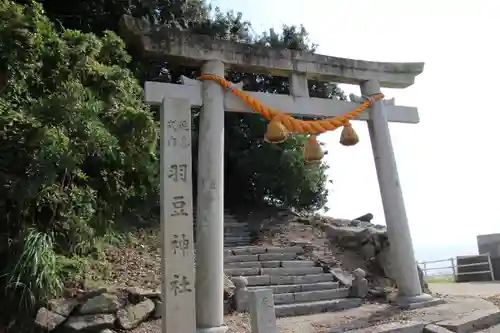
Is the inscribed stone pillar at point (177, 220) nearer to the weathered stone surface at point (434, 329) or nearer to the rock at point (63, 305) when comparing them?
the rock at point (63, 305)

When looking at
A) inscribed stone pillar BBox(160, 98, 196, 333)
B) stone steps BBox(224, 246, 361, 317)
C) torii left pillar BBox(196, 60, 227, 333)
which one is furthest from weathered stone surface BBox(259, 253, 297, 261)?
inscribed stone pillar BBox(160, 98, 196, 333)

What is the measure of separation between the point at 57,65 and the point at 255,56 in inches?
126

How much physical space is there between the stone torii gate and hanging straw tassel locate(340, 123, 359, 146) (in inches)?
16.9

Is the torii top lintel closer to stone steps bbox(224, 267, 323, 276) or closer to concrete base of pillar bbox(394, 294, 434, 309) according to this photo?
concrete base of pillar bbox(394, 294, 434, 309)

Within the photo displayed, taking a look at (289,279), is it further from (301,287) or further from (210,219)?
(210,219)


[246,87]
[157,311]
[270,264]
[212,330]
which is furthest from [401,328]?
[246,87]

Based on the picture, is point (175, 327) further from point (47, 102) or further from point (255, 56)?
point (255, 56)

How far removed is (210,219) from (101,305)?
182cm

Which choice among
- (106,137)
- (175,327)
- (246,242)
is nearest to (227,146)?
(246,242)

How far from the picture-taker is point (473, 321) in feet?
19.1

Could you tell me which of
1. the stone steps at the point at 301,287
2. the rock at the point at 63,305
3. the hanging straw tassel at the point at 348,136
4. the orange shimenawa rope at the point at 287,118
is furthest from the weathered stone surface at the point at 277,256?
the rock at the point at 63,305

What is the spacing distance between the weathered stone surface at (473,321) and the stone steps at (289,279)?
247cm

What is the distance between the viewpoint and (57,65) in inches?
260

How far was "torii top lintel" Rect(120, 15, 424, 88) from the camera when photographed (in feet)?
21.4
